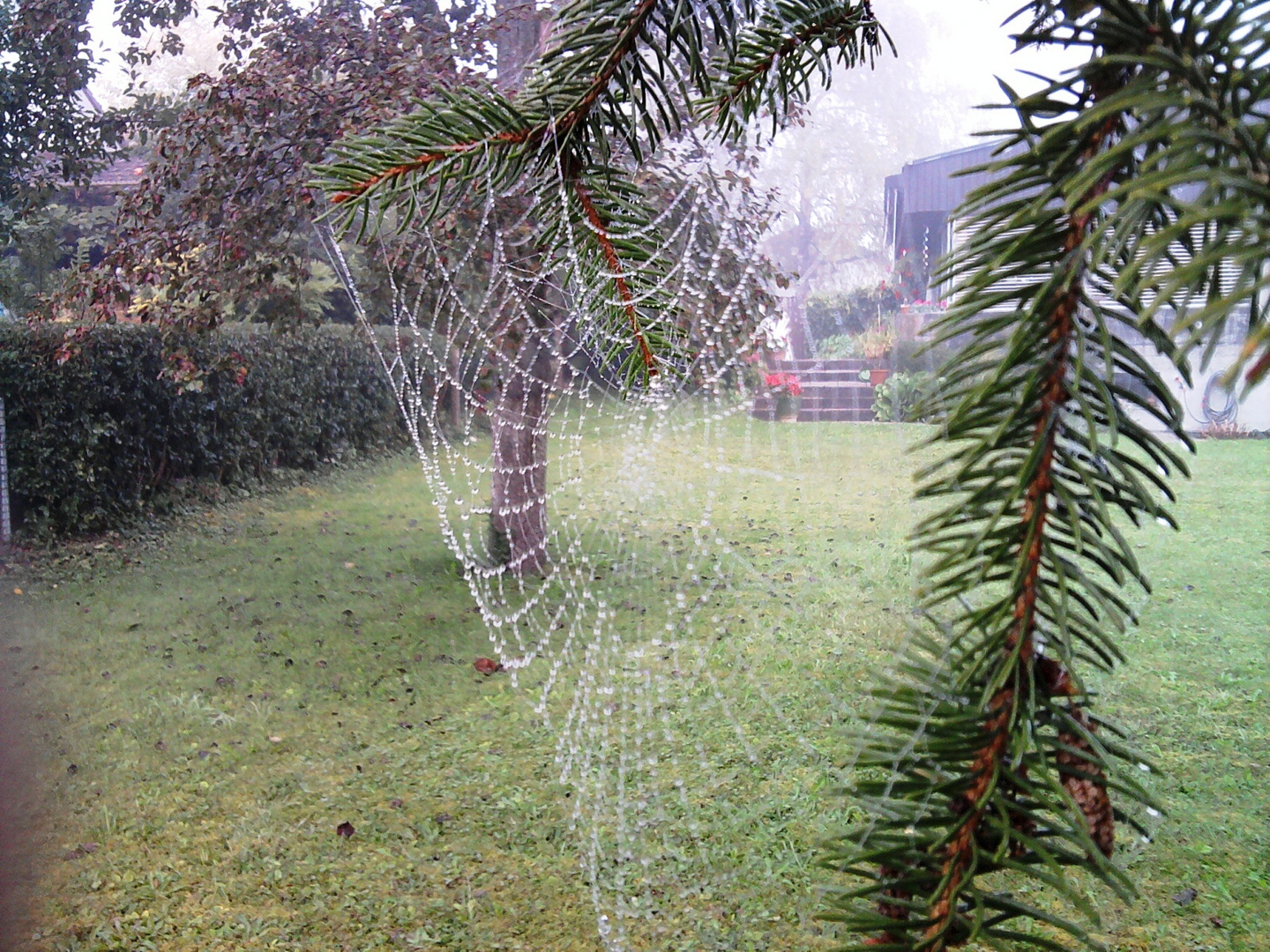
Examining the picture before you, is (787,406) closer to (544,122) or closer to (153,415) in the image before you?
(544,122)

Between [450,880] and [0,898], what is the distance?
0.55 meters

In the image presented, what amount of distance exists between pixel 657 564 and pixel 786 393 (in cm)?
110

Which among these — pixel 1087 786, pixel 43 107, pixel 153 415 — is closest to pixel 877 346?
pixel 1087 786

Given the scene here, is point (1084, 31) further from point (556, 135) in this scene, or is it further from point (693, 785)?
point (693, 785)

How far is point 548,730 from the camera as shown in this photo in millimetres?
1605

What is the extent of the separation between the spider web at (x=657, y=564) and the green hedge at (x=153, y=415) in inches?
29.2

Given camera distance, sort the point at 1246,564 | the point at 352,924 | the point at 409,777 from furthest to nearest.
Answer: the point at 1246,564 → the point at 409,777 → the point at 352,924

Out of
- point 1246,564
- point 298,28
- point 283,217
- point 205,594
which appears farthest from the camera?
point 205,594

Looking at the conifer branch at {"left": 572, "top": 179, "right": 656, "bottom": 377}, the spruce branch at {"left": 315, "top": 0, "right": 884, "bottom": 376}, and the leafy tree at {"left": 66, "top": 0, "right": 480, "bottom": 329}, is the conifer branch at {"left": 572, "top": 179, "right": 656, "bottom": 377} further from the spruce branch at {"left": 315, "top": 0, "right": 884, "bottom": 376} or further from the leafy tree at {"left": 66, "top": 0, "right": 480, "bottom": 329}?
the leafy tree at {"left": 66, "top": 0, "right": 480, "bottom": 329}

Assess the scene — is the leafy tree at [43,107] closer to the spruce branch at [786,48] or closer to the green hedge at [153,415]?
the green hedge at [153,415]

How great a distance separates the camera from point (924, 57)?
4.40 ft

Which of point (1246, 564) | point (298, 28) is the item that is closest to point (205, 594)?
point (298, 28)

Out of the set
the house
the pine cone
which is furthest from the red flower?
the pine cone

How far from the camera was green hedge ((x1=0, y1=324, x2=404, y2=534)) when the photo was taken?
2396mm
